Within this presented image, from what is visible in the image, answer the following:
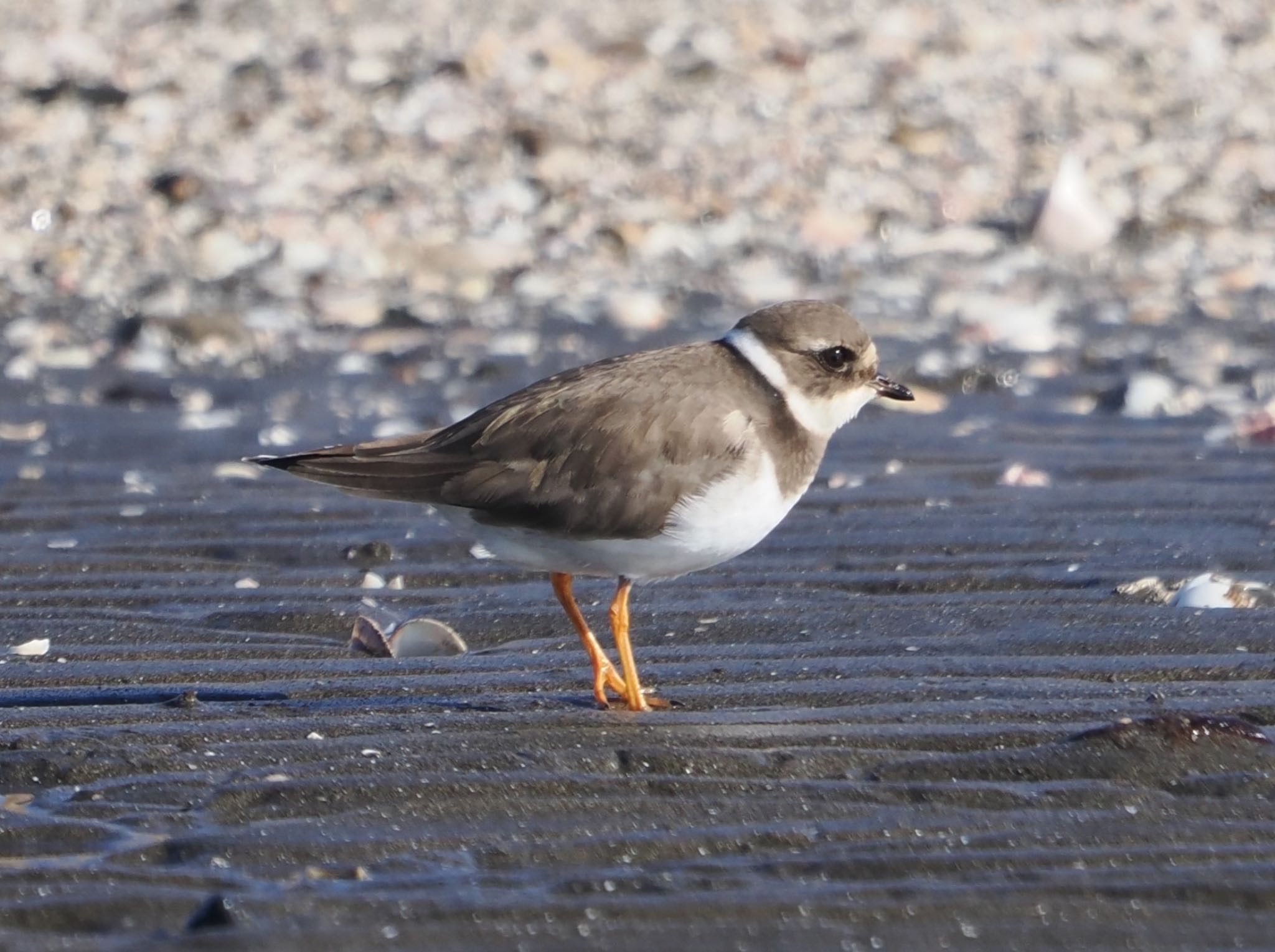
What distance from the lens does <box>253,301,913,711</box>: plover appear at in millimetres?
4395

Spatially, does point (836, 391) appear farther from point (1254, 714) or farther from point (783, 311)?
point (1254, 714)

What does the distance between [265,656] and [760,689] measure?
4.19ft

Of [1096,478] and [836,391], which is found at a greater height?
[836,391]

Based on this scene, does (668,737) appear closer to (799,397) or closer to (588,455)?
(588,455)

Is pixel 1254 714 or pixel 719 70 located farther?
pixel 719 70

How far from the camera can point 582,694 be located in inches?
175

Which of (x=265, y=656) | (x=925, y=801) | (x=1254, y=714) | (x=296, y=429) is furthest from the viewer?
(x=296, y=429)

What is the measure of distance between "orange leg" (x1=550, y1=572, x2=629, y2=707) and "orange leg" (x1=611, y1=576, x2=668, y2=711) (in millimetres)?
23

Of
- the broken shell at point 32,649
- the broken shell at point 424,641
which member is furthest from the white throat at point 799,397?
the broken shell at point 32,649

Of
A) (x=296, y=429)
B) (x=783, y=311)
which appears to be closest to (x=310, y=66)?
(x=296, y=429)

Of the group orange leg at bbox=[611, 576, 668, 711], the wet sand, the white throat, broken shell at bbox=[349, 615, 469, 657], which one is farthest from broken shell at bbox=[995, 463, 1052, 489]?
broken shell at bbox=[349, 615, 469, 657]

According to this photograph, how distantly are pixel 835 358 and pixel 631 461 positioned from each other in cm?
71

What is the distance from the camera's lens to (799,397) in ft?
15.6

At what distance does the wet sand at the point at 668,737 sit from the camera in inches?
120
